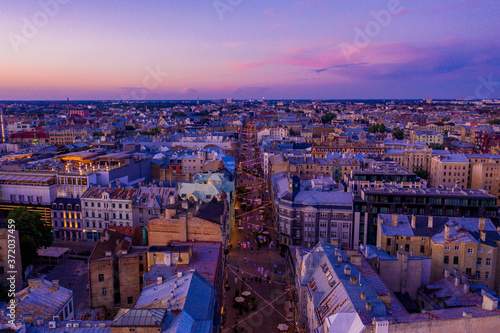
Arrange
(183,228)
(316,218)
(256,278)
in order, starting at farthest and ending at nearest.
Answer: (316,218) → (256,278) → (183,228)

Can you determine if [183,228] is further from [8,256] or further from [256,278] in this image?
[8,256]

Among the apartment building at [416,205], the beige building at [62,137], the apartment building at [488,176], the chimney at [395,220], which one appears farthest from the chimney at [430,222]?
the beige building at [62,137]

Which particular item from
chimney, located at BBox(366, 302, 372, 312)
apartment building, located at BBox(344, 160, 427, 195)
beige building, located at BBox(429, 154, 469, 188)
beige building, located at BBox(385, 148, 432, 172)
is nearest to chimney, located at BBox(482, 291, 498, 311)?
chimney, located at BBox(366, 302, 372, 312)

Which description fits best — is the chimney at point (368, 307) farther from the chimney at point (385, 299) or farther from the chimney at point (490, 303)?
the chimney at point (490, 303)

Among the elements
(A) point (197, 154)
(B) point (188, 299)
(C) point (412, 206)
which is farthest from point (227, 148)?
(B) point (188, 299)

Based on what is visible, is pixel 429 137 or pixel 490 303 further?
pixel 429 137

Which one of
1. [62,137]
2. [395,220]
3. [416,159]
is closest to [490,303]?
[395,220]

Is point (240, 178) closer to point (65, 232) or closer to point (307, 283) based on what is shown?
point (65, 232)
